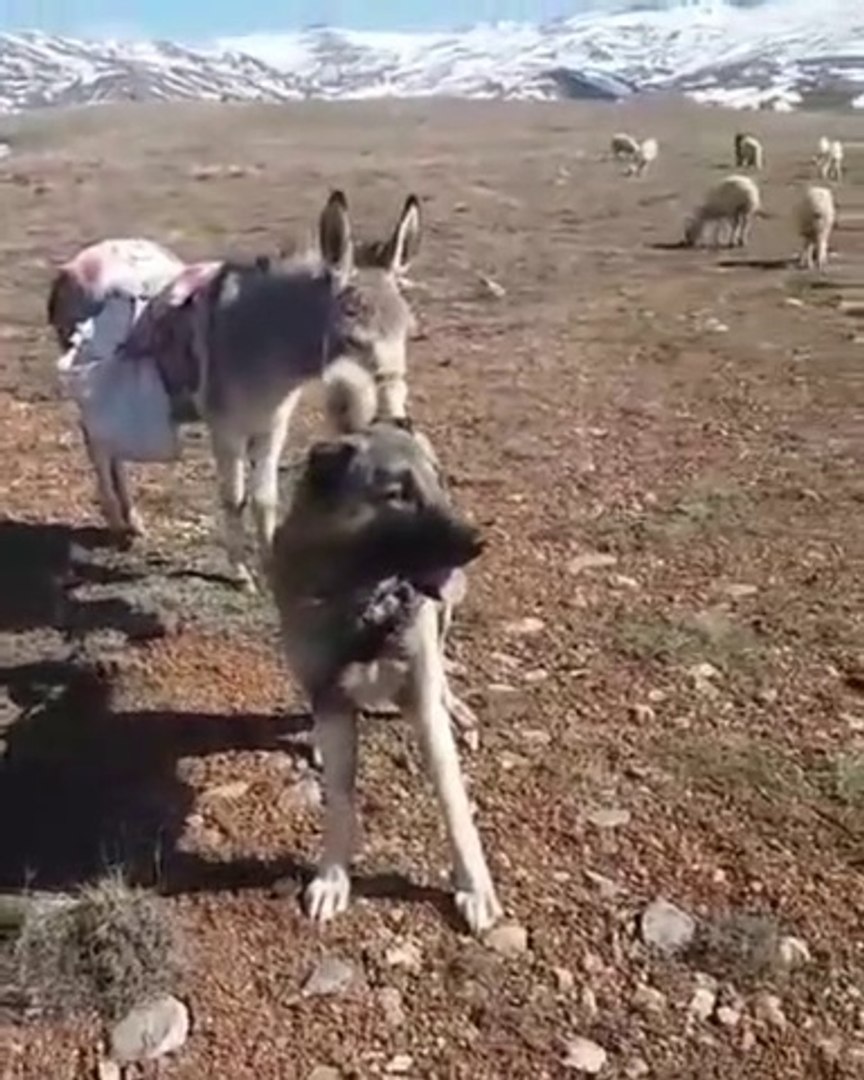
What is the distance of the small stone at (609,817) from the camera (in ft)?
14.3

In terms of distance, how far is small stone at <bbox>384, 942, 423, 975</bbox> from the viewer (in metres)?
3.79

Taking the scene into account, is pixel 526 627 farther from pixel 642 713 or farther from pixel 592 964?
pixel 592 964

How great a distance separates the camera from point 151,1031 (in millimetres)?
3584

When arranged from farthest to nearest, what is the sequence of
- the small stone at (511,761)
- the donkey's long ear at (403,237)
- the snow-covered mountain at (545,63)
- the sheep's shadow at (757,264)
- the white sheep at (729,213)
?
the snow-covered mountain at (545,63) < the white sheep at (729,213) < the sheep's shadow at (757,264) < the donkey's long ear at (403,237) < the small stone at (511,761)

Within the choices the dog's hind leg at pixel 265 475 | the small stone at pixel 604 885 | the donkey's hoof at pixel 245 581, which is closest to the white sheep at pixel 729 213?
the dog's hind leg at pixel 265 475

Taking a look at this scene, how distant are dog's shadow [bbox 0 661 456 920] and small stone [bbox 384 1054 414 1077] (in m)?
0.47

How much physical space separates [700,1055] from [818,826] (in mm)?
968

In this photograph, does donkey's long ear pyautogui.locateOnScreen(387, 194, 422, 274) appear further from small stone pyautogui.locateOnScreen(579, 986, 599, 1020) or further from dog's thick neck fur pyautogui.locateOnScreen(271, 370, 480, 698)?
small stone pyautogui.locateOnScreen(579, 986, 599, 1020)

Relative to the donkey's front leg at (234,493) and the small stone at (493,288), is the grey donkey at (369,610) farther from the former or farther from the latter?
the small stone at (493,288)

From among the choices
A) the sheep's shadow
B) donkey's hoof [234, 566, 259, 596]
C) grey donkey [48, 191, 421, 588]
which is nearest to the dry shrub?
grey donkey [48, 191, 421, 588]

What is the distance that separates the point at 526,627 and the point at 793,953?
2.01 meters

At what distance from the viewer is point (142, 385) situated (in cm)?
606

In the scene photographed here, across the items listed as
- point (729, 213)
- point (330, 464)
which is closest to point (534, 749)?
point (330, 464)

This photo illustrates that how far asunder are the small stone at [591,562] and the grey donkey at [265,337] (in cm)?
90
